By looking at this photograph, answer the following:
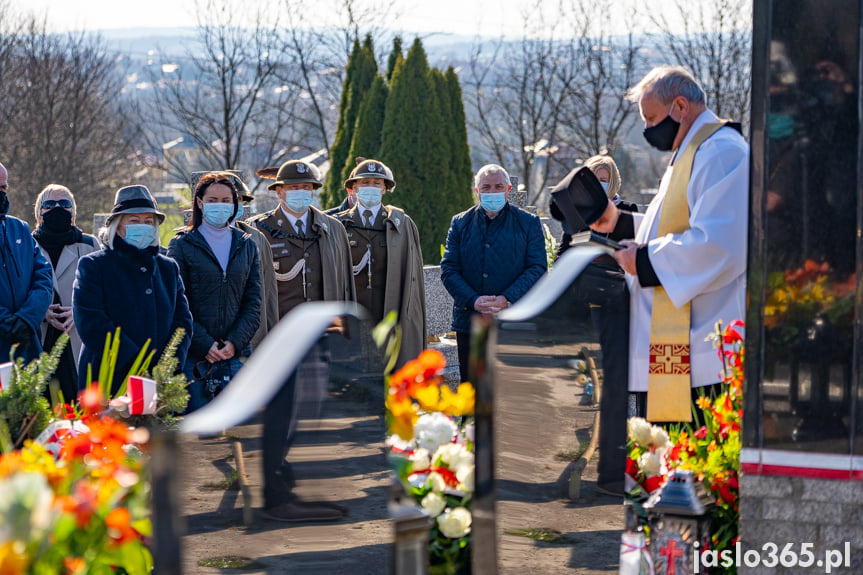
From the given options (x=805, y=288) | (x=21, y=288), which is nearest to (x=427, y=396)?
(x=805, y=288)

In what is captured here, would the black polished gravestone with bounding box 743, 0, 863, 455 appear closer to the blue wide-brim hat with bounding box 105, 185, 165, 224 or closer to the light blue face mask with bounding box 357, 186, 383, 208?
the blue wide-brim hat with bounding box 105, 185, 165, 224

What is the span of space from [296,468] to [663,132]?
2158mm

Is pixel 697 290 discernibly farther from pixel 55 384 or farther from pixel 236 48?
pixel 236 48

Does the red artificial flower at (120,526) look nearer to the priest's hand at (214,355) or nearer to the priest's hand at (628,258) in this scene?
the priest's hand at (628,258)

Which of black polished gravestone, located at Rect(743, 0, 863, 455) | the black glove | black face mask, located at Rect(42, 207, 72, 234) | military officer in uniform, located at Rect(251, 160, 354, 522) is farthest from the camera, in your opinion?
military officer in uniform, located at Rect(251, 160, 354, 522)

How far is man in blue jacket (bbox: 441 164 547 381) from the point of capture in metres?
7.10

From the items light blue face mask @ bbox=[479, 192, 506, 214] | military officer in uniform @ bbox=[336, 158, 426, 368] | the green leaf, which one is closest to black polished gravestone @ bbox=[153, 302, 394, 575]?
the green leaf

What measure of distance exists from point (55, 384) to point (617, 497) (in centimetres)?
209

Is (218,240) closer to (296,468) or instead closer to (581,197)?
(581,197)

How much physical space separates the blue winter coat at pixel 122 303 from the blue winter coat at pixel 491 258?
2442 millimetres

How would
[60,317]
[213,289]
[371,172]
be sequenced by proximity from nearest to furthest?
[213,289], [60,317], [371,172]

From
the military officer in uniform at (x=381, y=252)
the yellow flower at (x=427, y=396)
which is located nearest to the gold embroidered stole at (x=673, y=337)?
the yellow flower at (x=427, y=396)

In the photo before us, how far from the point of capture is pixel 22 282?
585cm

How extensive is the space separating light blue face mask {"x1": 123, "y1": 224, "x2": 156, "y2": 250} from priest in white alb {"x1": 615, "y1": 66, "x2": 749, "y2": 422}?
8.16 feet
